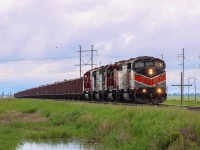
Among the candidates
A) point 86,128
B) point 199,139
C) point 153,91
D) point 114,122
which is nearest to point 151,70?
point 153,91

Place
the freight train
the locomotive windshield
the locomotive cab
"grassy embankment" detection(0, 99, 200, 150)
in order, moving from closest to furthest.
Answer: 1. "grassy embankment" detection(0, 99, 200, 150)
2. the locomotive cab
3. the freight train
4. the locomotive windshield

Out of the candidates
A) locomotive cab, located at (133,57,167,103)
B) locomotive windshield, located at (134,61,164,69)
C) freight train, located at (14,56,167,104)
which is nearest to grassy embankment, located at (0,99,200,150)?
freight train, located at (14,56,167,104)

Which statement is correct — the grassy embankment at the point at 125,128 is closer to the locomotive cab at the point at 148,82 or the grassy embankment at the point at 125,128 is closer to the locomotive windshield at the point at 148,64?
the locomotive cab at the point at 148,82

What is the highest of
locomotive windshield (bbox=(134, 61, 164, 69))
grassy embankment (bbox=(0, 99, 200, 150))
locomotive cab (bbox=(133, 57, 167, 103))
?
locomotive windshield (bbox=(134, 61, 164, 69))

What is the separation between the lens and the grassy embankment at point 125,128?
20.9 metres

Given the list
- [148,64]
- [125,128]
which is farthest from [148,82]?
[125,128]

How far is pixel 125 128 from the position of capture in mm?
27984

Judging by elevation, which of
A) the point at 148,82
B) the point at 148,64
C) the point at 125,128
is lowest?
the point at 125,128

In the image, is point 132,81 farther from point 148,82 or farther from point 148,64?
point 148,64

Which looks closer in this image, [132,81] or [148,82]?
[148,82]

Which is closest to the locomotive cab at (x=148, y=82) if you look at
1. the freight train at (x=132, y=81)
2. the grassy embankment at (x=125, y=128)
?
the freight train at (x=132, y=81)

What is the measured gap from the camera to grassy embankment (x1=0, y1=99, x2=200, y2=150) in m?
20.9

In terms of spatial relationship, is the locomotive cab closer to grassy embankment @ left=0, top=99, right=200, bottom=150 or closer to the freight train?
the freight train

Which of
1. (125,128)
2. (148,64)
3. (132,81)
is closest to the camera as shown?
(125,128)
